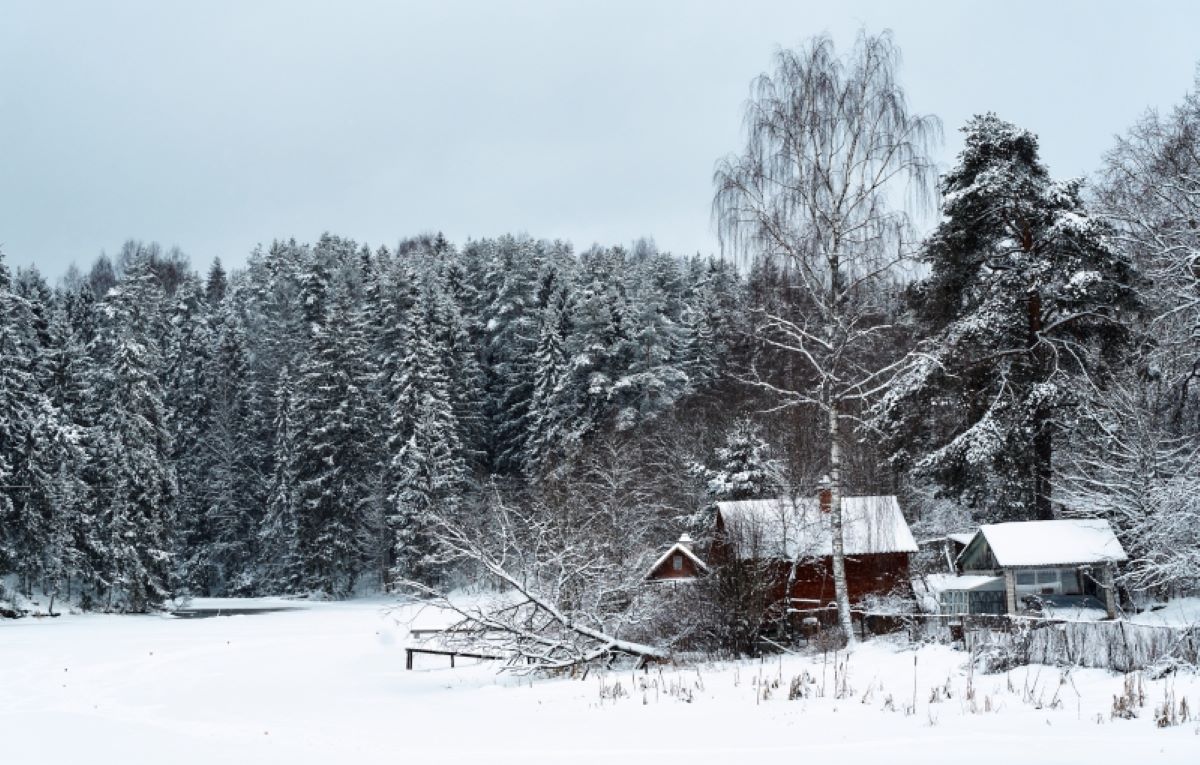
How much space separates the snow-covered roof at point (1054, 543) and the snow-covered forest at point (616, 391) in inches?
31.9

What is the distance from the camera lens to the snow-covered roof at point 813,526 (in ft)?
82.6

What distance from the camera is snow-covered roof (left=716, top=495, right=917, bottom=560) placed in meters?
25.2

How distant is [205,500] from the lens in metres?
63.0

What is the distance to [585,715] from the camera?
13.6 meters

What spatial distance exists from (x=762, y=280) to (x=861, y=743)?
13.2m

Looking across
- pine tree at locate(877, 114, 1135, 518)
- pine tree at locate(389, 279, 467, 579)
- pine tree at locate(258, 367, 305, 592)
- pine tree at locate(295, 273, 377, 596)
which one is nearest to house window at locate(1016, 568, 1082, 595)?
pine tree at locate(877, 114, 1135, 518)

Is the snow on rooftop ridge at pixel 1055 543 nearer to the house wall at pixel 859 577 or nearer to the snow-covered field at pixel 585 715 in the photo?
the house wall at pixel 859 577

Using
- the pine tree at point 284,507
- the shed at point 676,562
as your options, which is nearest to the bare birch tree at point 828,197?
the shed at point 676,562

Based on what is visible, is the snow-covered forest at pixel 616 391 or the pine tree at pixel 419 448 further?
the pine tree at pixel 419 448

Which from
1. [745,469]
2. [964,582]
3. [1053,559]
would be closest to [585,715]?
[1053,559]

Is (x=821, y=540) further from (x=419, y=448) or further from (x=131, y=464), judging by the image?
(x=131, y=464)

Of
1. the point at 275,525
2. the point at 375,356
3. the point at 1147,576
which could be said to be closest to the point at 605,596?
the point at 1147,576

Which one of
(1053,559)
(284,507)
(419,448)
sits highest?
(419,448)

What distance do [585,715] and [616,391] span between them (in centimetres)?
3700
